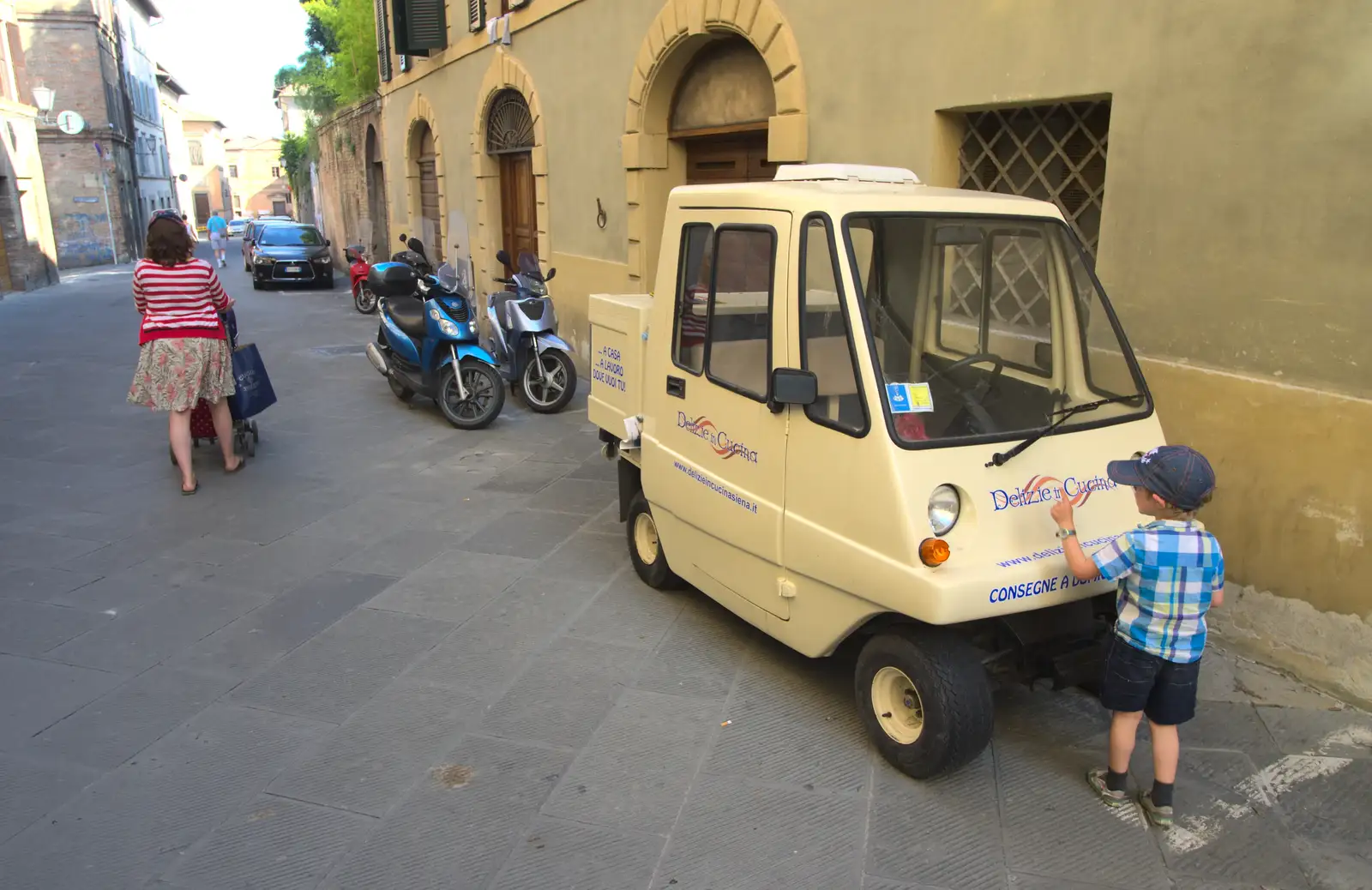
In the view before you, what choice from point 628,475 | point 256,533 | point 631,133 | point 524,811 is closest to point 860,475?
point 524,811

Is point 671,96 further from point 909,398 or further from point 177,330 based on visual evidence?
point 909,398

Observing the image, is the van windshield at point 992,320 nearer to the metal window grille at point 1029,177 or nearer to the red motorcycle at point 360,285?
the metal window grille at point 1029,177

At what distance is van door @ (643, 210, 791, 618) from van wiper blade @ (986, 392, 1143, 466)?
2.54ft

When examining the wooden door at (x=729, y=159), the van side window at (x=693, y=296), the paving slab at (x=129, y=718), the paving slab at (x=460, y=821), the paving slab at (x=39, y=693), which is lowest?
the paving slab at (x=460, y=821)

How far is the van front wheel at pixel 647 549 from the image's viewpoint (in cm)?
481

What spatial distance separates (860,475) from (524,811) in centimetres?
156

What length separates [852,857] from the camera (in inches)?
116

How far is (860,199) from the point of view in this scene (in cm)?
Answer: 347

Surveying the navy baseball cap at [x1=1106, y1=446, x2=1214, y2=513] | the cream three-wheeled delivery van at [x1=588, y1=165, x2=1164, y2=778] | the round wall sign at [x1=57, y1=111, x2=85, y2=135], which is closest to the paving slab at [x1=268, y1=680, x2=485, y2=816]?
the cream three-wheeled delivery van at [x1=588, y1=165, x2=1164, y2=778]

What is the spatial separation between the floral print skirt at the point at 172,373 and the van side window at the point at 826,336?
15.4ft

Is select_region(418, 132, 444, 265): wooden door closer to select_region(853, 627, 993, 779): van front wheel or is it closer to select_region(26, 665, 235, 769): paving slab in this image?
select_region(26, 665, 235, 769): paving slab

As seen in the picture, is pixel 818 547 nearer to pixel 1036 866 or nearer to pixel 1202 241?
pixel 1036 866

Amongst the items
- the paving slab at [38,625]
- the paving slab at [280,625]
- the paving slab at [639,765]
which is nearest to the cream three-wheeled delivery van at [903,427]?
the paving slab at [639,765]

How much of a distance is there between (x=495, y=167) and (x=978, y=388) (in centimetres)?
1167
